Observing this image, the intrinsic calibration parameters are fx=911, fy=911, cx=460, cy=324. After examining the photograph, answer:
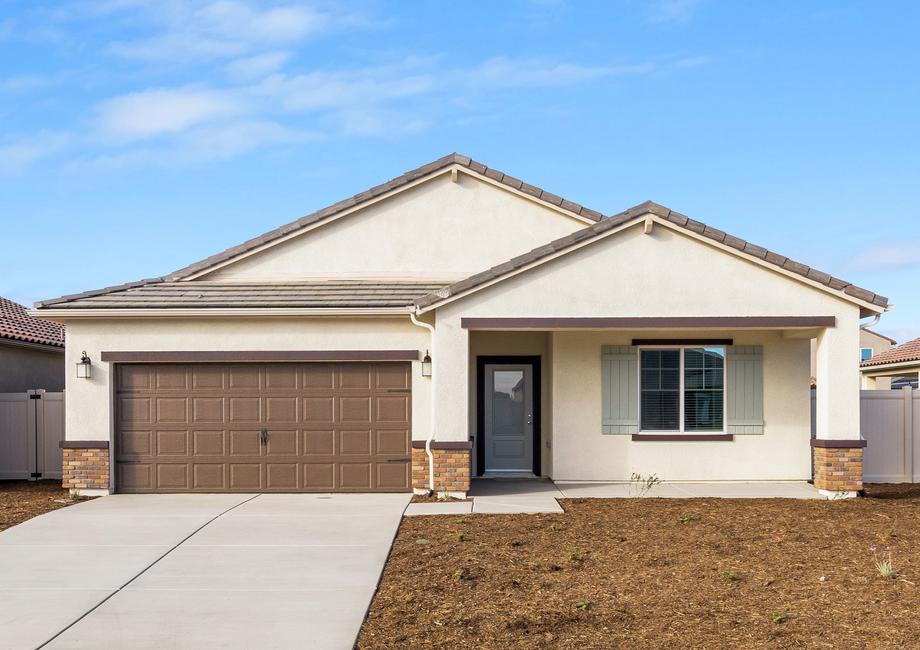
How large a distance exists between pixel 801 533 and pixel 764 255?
460 cm

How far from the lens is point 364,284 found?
54.9 feet

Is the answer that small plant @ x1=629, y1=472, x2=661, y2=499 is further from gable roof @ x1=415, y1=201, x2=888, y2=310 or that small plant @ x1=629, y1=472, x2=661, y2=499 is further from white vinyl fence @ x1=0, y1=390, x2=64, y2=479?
white vinyl fence @ x1=0, y1=390, x2=64, y2=479

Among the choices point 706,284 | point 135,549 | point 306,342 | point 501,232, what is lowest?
point 135,549

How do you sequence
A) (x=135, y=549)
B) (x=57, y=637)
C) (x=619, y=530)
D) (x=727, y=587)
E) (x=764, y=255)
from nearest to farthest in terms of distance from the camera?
(x=57, y=637)
(x=727, y=587)
(x=135, y=549)
(x=619, y=530)
(x=764, y=255)

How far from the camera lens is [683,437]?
15.8 meters

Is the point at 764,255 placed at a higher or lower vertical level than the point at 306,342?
higher

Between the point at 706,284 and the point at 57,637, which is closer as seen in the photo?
the point at 57,637

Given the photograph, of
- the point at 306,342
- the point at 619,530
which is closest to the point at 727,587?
the point at 619,530

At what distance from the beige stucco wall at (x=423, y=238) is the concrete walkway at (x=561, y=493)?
436cm

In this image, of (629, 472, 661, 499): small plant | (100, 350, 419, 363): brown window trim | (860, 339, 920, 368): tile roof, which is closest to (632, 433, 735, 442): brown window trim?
(629, 472, 661, 499): small plant

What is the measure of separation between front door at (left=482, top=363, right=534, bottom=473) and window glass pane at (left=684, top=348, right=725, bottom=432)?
9.28 feet

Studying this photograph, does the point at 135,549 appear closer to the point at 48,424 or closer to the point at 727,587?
the point at 727,587

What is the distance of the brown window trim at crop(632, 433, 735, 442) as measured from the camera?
1573cm

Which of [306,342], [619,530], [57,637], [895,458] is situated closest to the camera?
[57,637]
